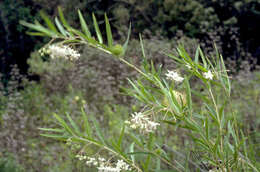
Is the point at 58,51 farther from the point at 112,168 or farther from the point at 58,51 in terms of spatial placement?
the point at 112,168

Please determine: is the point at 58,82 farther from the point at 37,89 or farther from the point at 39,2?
the point at 39,2

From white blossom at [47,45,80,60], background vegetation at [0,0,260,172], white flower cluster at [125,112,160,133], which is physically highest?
white blossom at [47,45,80,60]

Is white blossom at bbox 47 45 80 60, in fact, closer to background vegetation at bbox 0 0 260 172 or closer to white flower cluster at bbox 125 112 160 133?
white flower cluster at bbox 125 112 160 133

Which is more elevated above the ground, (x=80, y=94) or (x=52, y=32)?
(x=52, y=32)

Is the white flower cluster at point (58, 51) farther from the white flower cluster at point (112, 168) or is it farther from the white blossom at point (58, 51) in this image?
the white flower cluster at point (112, 168)

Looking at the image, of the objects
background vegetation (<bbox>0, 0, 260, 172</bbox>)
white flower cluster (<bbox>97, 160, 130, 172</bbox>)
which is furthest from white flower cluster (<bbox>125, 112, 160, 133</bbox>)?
background vegetation (<bbox>0, 0, 260, 172</bbox>)

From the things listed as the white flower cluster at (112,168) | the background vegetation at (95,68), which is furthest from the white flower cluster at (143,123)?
the background vegetation at (95,68)

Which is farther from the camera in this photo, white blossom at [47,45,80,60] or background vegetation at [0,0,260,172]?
background vegetation at [0,0,260,172]

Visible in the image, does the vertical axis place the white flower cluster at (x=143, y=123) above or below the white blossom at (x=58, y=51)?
below

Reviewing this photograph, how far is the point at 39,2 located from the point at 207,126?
2679 mm

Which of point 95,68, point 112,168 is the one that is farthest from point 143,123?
point 95,68

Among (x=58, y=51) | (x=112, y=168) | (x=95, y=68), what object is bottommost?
(x=95, y=68)

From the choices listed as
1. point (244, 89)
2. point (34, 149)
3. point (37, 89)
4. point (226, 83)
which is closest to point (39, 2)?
point (37, 89)

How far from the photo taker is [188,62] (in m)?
0.53
